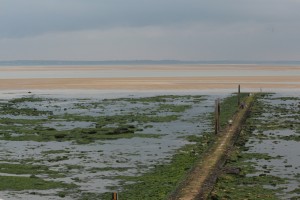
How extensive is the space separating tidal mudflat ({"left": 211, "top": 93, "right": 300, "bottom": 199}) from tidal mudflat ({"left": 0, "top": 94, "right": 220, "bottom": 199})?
11.5ft

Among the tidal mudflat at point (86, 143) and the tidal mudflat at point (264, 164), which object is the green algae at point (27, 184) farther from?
the tidal mudflat at point (264, 164)

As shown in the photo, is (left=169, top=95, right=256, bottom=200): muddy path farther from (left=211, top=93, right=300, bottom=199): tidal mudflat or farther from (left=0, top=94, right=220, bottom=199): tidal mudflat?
(left=0, top=94, right=220, bottom=199): tidal mudflat

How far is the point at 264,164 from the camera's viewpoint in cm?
2128

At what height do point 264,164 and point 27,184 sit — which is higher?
point 264,164

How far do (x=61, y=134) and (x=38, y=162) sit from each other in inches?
325

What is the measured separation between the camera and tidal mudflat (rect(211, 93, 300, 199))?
1661 cm

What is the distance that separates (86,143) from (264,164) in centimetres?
1104

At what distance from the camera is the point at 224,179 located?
59.5 ft

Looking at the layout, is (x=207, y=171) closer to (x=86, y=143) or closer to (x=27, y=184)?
(x=27, y=184)

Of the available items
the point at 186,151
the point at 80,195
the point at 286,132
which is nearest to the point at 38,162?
the point at 80,195

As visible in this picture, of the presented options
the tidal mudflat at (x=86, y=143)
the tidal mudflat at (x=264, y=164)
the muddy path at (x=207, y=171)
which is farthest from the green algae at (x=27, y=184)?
the tidal mudflat at (x=264, y=164)

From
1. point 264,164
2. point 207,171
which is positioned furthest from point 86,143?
point 264,164

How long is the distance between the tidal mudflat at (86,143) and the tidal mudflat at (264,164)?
11.5 feet

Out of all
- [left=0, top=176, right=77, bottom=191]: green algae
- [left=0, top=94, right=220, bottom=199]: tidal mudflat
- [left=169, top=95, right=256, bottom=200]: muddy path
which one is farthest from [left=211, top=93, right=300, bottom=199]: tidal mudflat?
[left=0, top=176, right=77, bottom=191]: green algae
